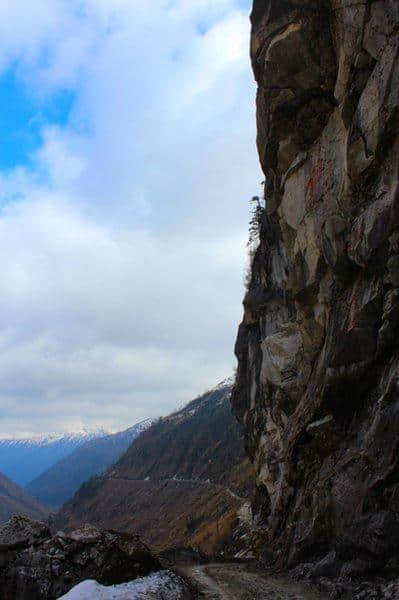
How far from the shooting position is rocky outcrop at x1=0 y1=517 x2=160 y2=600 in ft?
58.3

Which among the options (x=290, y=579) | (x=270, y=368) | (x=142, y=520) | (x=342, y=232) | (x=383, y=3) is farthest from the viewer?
(x=142, y=520)

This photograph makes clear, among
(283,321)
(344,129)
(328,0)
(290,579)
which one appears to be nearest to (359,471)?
(290,579)

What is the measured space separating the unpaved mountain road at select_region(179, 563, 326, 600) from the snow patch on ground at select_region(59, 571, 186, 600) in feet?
3.75

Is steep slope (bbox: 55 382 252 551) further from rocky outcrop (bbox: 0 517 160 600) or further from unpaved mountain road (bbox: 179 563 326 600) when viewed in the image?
rocky outcrop (bbox: 0 517 160 600)

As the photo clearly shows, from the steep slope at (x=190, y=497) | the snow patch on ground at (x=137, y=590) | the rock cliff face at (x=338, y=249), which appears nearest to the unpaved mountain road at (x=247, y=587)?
the snow patch on ground at (x=137, y=590)

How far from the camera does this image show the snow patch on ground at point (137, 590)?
49.7 ft

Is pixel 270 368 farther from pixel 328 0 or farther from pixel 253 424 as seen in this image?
pixel 328 0

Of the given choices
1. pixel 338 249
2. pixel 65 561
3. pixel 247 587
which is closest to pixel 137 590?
pixel 65 561

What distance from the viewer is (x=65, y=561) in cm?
1847

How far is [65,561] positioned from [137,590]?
3976mm

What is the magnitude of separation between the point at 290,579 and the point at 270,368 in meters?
21.2

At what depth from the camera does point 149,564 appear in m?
18.8

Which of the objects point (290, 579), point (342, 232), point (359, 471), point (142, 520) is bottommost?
point (142, 520)

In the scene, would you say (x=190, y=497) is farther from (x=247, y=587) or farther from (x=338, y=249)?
(x=338, y=249)
